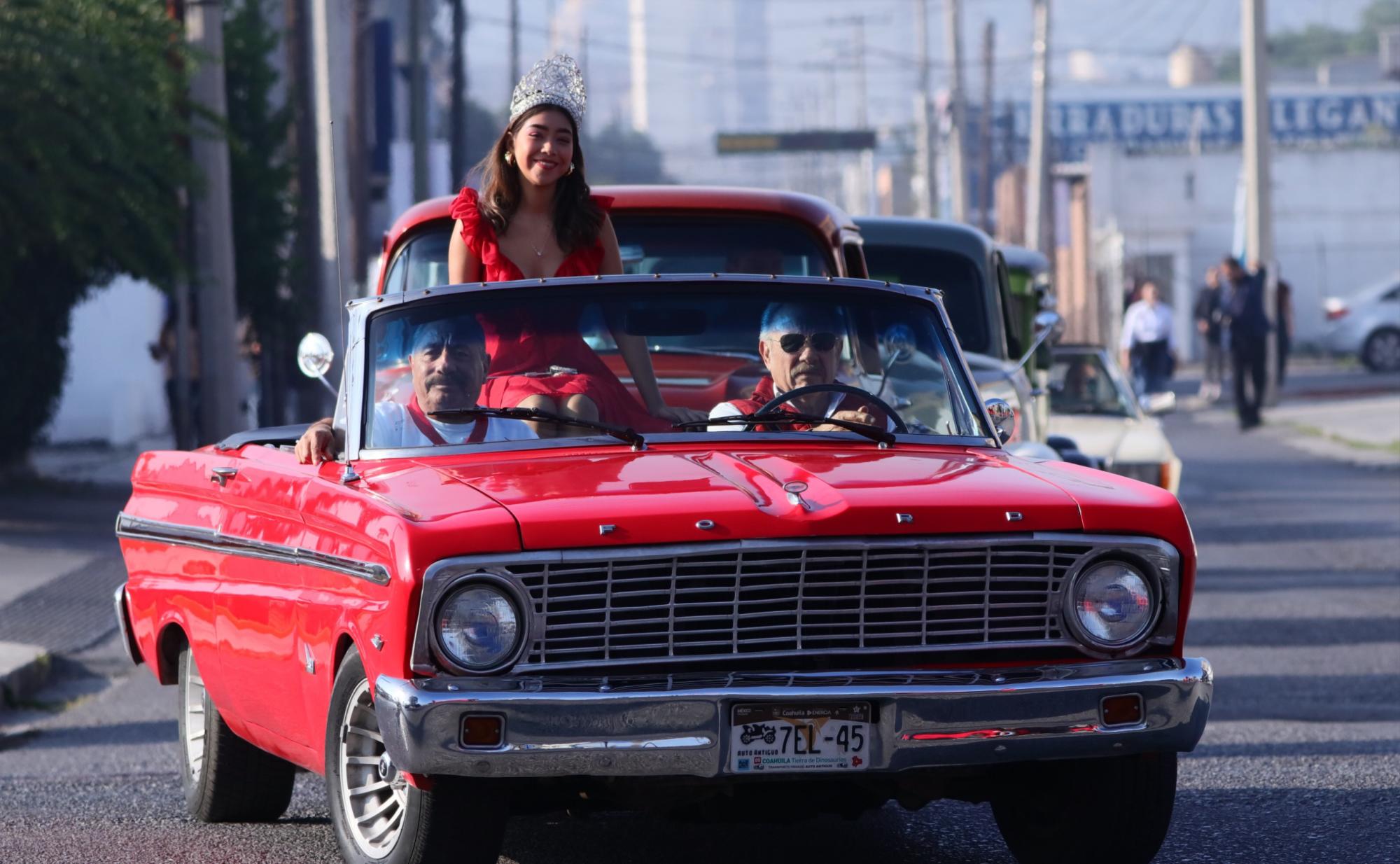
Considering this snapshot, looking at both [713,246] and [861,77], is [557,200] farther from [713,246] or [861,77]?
[861,77]

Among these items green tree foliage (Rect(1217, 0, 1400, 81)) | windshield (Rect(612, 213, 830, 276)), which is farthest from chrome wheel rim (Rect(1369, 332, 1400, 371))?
green tree foliage (Rect(1217, 0, 1400, 81))

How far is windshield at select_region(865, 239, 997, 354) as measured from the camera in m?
11.3

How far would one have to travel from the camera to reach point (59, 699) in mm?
9859

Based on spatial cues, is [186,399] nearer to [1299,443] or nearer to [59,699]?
[59,699]

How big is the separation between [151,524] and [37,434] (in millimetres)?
13455

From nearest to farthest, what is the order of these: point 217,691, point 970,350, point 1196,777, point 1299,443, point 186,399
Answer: point 217,691
point 1196,777
point 970,350
point 186,399
point 1299,443

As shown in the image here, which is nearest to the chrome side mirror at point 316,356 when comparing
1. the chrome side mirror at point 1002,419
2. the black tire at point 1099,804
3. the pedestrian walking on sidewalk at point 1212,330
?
the chrome side mirror at point 1002,419

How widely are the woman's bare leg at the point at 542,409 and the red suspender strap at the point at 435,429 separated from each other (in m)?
0.12

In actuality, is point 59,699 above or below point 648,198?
below

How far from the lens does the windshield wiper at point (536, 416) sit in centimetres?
529

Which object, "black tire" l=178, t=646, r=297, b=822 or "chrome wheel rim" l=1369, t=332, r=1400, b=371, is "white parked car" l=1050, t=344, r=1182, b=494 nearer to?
"black tire" l=178, t=646, r=297, b=822

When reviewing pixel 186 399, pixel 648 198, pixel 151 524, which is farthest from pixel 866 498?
pixel 186 399

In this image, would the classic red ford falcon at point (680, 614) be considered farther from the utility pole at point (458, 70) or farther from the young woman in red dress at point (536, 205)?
the utility pole at point (458, 70)

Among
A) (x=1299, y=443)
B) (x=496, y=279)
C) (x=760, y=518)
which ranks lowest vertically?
(x=1299, y=443)
